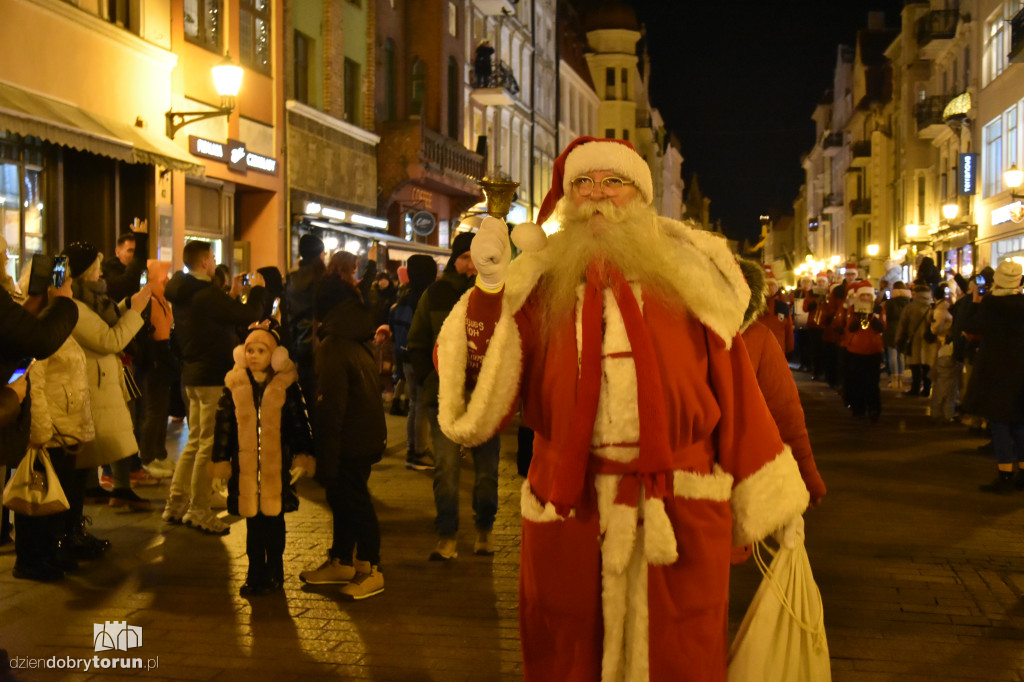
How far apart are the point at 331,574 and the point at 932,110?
34748 millimetres

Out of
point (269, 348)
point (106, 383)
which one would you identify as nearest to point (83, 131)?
point (106, 383)

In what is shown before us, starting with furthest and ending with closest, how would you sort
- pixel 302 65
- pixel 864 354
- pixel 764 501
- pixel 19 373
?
pixel 302 65 → pixel 864 354 → pixel 19 373 → pixel 764 501

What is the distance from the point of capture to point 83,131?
12.9m

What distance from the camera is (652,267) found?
327 centimetres

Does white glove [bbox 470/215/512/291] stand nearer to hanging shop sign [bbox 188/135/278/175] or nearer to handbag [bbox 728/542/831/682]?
handbag [bbox 728/542/831/682]

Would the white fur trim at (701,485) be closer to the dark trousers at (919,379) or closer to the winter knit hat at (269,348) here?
the winter knit hat at (269,348)

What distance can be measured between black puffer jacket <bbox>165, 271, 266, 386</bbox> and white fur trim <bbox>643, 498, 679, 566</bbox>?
535cm

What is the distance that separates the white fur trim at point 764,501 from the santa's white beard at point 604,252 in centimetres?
65

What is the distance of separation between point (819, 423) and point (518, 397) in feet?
39.3

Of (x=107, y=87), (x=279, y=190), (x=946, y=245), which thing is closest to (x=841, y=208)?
(x=946, y=245)

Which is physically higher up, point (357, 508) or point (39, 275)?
point (39, 275)

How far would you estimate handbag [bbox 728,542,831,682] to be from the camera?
351 cm

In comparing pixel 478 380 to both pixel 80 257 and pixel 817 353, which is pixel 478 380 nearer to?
pixel 80 257

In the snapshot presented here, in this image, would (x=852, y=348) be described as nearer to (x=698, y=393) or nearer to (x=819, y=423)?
(x=819, y=423)
